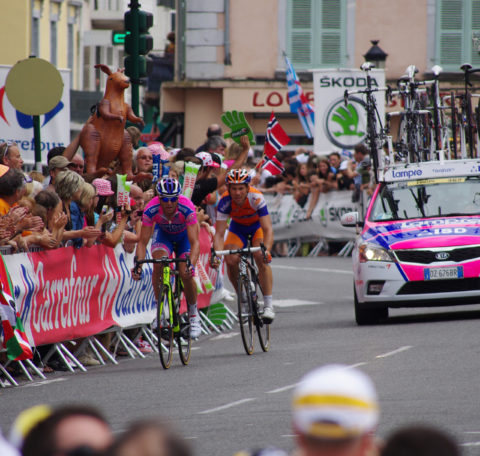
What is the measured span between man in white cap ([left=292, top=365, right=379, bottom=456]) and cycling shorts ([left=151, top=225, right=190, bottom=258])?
11.3 metres

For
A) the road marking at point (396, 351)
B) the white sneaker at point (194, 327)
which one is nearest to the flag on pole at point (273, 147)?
the white sneaker at point (194, 327)

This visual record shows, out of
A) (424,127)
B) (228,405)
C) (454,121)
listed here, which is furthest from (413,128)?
(228,405)

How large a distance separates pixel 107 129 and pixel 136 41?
328cm

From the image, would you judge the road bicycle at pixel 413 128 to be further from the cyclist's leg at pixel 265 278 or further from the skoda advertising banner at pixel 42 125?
the cyclist's leg at pixel 265 278

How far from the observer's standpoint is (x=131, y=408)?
10.8 metres

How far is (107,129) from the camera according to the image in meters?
17.5

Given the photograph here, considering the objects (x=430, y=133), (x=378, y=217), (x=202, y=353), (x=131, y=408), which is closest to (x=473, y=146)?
(x=430, y=133)

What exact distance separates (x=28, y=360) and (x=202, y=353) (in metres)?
2.49

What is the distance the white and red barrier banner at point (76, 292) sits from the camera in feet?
43.0

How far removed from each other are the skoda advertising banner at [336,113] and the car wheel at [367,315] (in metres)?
13.0

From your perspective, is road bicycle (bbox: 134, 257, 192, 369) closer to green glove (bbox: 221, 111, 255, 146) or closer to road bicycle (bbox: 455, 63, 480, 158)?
green glove (bbox: 221, 111, 255, 146)

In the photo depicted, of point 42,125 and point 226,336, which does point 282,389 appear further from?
point 42,125

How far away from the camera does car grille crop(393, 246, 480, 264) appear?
16656 mm

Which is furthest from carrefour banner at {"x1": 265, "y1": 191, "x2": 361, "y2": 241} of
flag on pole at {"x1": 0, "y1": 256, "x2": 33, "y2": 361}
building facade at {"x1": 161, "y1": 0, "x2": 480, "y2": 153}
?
flag on pole at {"x1": 0, "y1": 256, "x2": 33, "y2": 361}
